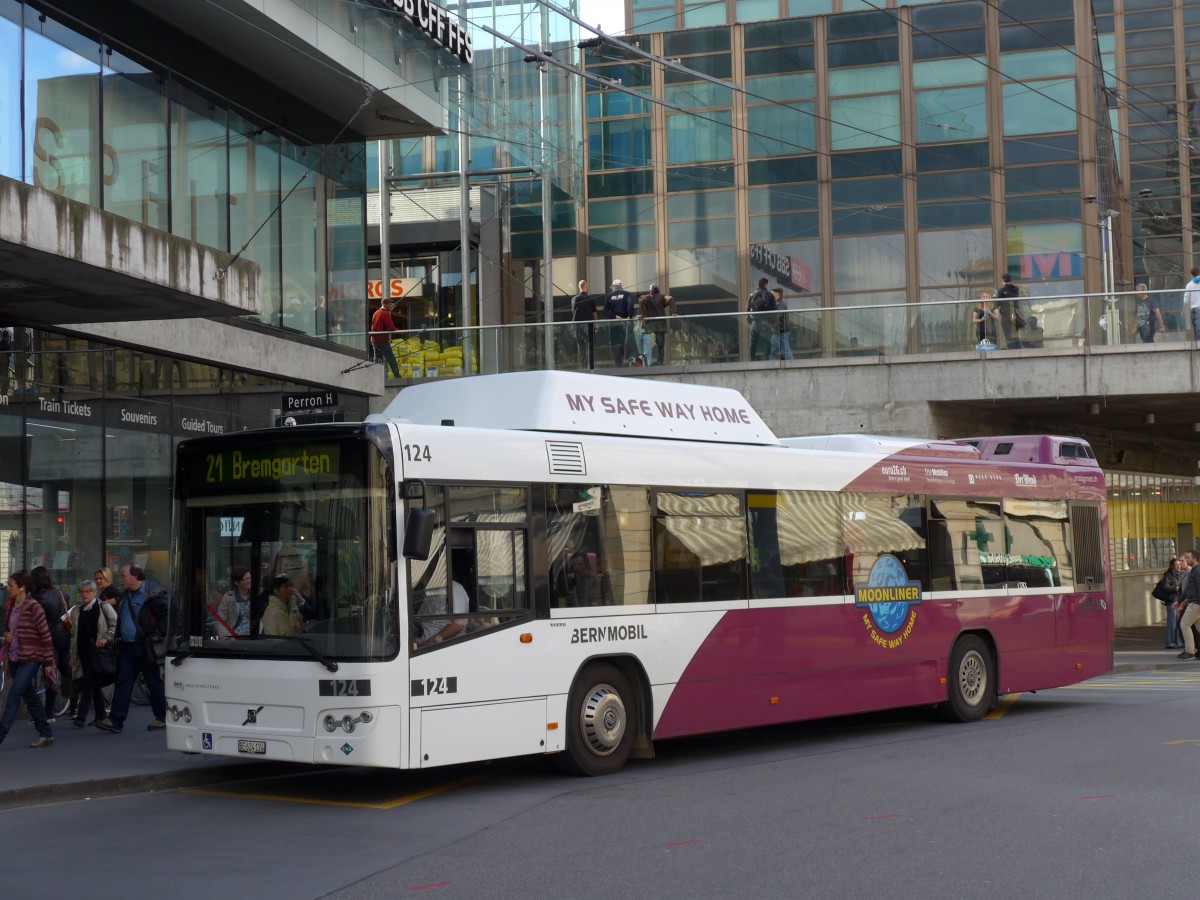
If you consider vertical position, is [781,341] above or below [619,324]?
below

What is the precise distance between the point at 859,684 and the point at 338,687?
5937mm

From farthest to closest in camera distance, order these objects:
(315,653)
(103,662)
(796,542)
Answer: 1. (103,662)
2. (796,542)
3. (315,653)

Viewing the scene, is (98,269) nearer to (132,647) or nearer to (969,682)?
(132,647)

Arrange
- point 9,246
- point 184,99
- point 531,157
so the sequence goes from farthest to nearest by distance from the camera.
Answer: point 531,157 → point 184,99 → point 9,246

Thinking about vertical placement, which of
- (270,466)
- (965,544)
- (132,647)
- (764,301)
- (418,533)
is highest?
(764,301)

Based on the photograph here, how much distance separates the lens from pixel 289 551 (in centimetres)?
1063

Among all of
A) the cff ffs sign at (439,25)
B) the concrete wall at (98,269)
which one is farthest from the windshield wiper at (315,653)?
the cff ffs sign at (439,25)

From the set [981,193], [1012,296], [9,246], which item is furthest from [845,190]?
[9,246]

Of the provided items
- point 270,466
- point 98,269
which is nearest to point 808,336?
point 98,269

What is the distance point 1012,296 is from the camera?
88.9 feet

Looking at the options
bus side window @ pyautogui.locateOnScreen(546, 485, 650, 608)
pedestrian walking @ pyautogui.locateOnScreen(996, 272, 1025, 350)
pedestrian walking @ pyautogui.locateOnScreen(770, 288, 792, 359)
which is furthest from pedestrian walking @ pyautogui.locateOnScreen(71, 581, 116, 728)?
pedestrian walking @ pyautogui.locateOnScreen(996, 272, 1025, 350)

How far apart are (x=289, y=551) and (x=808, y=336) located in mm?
17924

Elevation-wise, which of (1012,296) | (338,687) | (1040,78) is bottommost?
(338,687)

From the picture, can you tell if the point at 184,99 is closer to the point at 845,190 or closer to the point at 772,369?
the point at 772,369
